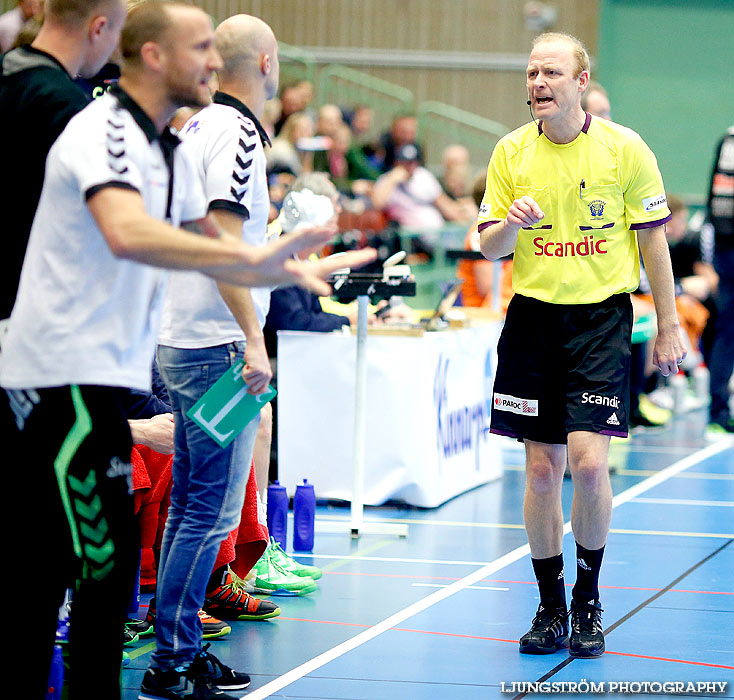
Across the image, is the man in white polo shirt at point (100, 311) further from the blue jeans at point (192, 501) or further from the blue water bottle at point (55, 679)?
the blue jeans at point (192, 501)

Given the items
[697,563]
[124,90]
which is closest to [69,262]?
[124,90]

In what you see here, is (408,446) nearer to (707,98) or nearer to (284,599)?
(284,599)

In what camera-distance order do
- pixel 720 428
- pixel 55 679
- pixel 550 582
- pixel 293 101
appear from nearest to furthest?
pixel 55 679 < pixel 550 582 < pixel 720 428 < pixel 293 101

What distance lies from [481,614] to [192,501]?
4.98ft

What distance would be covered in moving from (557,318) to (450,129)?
14.0 meters

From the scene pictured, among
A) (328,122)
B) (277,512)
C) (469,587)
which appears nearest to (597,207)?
(469,587)

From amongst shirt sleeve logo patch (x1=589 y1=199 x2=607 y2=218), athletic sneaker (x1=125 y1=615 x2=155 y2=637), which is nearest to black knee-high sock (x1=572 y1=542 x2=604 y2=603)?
shirt sleeve logo patch (x1=589 y1=199 x2=607 y2=218)

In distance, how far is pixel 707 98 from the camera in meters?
18.3

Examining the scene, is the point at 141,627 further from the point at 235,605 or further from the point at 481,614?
the point at 481,614

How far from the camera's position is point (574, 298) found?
4.09 m

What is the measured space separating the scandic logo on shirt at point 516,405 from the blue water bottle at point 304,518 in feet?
5.29

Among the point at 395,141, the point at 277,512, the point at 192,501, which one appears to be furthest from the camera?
the point at 395,141

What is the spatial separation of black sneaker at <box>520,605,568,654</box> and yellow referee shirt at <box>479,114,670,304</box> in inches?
41.9

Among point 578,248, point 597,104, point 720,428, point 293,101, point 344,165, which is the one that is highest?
point 293,101
